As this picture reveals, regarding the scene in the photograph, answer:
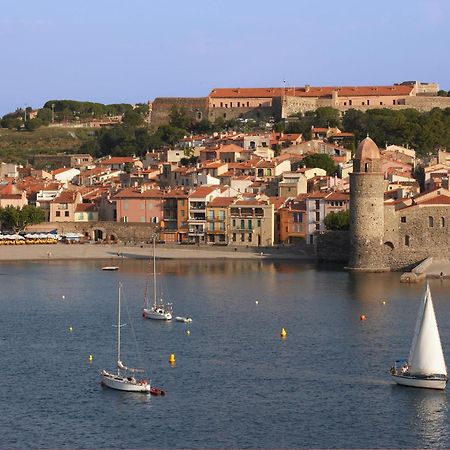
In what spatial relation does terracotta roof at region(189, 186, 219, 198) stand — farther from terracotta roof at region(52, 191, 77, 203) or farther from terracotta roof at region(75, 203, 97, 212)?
terracotta roof at region(52, 191, 77, 203)

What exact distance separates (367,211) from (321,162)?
63.7 feet

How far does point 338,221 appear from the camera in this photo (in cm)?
5809

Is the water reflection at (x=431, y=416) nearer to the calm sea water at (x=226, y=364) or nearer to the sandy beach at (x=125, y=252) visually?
the calm sea water at (x=226, y=364)

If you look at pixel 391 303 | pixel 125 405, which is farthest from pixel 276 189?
pixel 125 405

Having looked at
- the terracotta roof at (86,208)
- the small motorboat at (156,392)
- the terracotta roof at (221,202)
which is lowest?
the small motorboat at (156,392)

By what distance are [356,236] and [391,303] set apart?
30.1 feet

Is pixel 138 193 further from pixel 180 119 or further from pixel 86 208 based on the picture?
pixel 180 119

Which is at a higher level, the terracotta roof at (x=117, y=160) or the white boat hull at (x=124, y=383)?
the terracotta roof at (x=117, y=160)

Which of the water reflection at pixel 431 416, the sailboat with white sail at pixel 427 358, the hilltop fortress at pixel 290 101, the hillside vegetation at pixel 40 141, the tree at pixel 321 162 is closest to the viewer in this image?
the water reflection at pixel 431 416

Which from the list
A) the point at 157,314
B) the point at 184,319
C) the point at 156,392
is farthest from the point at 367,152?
the point at 156,392

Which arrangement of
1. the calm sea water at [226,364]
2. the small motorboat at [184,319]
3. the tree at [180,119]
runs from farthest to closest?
the tree at [180,119] < the small motorboat at [184,319] < the calm sea water at [226,364]

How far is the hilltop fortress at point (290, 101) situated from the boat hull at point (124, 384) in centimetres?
6300

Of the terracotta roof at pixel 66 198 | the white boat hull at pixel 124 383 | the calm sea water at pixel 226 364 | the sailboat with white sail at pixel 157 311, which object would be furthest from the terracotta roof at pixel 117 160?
the white boat hull at pixel 124 383

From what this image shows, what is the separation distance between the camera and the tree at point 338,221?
57.8 metres
